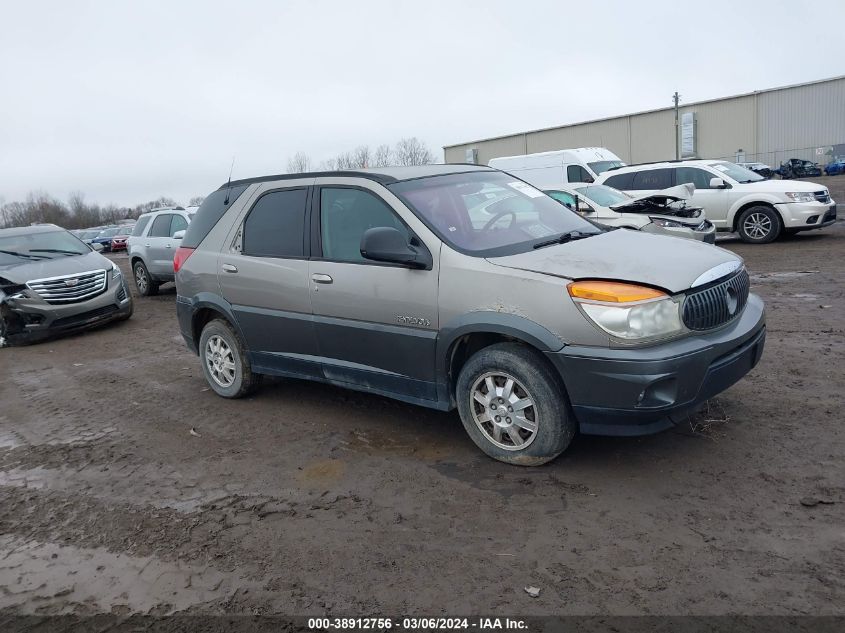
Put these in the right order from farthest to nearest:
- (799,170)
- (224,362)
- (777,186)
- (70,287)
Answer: (799,170)
(777,186)
(70,287)
(224,362)

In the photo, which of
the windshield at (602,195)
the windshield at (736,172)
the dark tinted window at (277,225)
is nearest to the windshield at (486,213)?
the dark tinted window at (277,225)

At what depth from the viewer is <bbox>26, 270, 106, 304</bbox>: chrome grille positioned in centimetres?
1027

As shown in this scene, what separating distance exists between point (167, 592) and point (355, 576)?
0.90 metres

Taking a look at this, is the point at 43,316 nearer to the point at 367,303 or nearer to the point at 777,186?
the point at 367,303

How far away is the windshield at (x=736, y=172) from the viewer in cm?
1458

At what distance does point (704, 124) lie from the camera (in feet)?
176

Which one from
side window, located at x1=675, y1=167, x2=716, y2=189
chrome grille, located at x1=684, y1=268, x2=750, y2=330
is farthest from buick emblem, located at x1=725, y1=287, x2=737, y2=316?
side window, located at x1=675, y1=167, x2=716, y2=189

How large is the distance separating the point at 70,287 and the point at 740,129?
173ft

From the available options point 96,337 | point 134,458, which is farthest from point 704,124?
point 134,458

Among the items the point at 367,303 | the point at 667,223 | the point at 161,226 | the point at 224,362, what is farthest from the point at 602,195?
the point at 367,303

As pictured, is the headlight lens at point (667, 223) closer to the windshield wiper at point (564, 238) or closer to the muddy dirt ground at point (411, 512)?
the muddy dirt ground at point (411, 512)

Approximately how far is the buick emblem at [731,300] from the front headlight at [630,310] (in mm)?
541

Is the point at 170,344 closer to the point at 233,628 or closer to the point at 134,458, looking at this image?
the point at 134,458

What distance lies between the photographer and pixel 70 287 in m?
10.5
